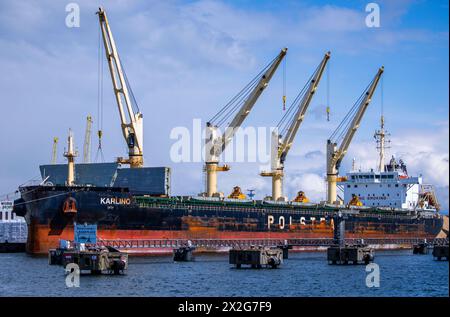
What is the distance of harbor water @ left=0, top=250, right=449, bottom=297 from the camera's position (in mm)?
39469

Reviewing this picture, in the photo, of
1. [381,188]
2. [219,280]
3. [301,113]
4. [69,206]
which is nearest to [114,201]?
[69,206]

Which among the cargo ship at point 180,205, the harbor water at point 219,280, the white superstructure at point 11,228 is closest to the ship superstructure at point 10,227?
the white superstructure at point 11,228

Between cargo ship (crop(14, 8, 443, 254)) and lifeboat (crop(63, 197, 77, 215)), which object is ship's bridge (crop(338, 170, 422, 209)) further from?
lifeboat (crop(63, 197, 77, 215))

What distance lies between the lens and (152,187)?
69812mm

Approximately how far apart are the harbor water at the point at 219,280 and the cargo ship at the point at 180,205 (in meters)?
5.28

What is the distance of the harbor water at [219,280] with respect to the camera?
39.5m

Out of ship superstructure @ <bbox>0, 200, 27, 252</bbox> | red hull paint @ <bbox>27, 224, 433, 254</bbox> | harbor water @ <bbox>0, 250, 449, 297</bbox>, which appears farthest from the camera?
ship superstructure @ <bbox>0, 200, 27, 252</bbox>

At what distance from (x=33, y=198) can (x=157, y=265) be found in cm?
1401

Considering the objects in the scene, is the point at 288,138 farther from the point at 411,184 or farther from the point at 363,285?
the point at 363,285

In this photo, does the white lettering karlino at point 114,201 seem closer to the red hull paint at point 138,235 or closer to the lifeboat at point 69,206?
the red hull paint at point 138,235

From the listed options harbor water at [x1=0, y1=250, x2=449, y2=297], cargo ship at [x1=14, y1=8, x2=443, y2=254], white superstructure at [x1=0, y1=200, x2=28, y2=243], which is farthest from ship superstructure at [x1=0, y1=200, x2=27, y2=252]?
harbor water at [x1=0, y1=250, x2=449, y2=297]

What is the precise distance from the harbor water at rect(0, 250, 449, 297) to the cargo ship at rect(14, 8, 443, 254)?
528cm

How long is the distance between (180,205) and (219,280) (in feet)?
81.6

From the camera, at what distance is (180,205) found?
69562mm
